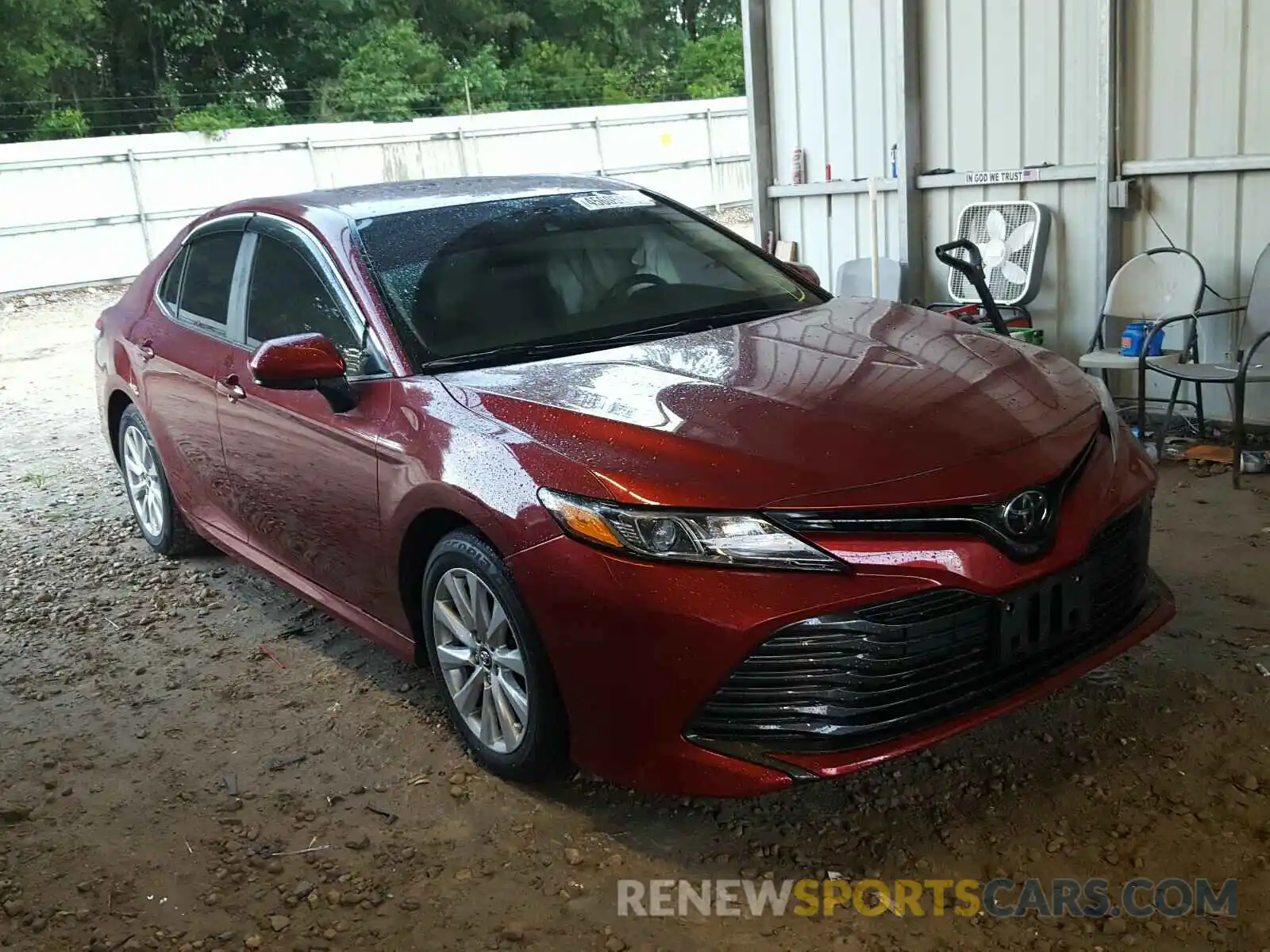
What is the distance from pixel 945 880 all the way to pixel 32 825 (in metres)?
2.17

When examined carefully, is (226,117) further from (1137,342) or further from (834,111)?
(1137,342)

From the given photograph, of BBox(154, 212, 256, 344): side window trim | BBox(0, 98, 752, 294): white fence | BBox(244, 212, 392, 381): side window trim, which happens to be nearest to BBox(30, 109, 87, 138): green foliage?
BBox(0, 98, 752, 294): white fence

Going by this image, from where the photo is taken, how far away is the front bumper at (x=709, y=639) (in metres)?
2.22

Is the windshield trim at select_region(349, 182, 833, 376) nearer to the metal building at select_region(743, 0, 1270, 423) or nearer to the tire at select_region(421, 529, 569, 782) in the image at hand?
the tire at select_region(421, 529, 569, 782)

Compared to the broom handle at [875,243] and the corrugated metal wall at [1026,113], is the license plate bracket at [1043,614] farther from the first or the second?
the broom handle at [875,243]

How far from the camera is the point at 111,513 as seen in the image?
5746 mm

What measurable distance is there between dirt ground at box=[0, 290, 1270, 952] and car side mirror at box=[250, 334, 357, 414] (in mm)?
938

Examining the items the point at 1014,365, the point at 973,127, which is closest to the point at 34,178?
the point at 973,127

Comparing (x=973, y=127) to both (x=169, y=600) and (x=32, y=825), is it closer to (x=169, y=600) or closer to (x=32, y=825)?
(x=169, y=600)

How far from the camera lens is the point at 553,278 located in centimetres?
330

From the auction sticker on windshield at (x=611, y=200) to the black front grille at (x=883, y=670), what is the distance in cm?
184

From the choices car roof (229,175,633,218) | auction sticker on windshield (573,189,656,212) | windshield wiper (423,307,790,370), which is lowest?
windshield wiper (423,307,790,370)

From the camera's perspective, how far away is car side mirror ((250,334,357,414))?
2.94 meters

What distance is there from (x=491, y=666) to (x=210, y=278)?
6.61 feet
